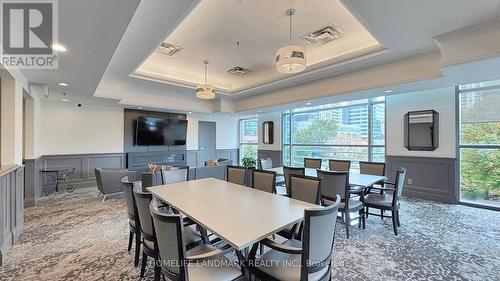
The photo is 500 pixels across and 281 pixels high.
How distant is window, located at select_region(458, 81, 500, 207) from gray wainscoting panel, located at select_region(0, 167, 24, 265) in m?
7.77

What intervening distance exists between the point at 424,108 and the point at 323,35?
3.34m

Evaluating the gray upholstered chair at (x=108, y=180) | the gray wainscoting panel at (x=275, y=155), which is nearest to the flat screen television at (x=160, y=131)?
the gray upholstered chair at (x=108, y=180)

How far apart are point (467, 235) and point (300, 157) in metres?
4.97

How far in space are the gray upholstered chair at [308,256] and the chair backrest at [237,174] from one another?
6.08ft

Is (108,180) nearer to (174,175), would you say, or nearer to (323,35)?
(174,175)

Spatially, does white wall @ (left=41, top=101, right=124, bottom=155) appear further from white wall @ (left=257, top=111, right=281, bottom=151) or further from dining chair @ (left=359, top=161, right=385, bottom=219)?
dining chair @ (left=359, top=161, right=385, bottom=219)

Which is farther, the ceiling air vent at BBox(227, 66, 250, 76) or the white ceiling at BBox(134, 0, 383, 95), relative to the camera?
the ceiling air vent at BBox(227, 66, 250, 76)

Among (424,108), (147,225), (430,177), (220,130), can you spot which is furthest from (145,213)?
(220,130)

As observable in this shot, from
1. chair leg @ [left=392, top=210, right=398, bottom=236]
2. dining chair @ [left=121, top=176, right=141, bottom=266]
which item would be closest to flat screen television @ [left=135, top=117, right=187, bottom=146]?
dining chair @ [left=121, top=176, right=141, bottom=266]

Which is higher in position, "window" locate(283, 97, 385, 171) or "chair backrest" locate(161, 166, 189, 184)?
"window" locate(283, 97, 385, 171)

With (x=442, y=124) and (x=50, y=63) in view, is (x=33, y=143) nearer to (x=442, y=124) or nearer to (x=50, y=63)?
(x=50, y=63)

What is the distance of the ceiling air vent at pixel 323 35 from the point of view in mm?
3455

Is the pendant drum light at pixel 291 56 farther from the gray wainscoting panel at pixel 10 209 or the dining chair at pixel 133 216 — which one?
the gray wainscoting panel at pixel 10 209

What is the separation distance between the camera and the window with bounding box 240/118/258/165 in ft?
32.3
